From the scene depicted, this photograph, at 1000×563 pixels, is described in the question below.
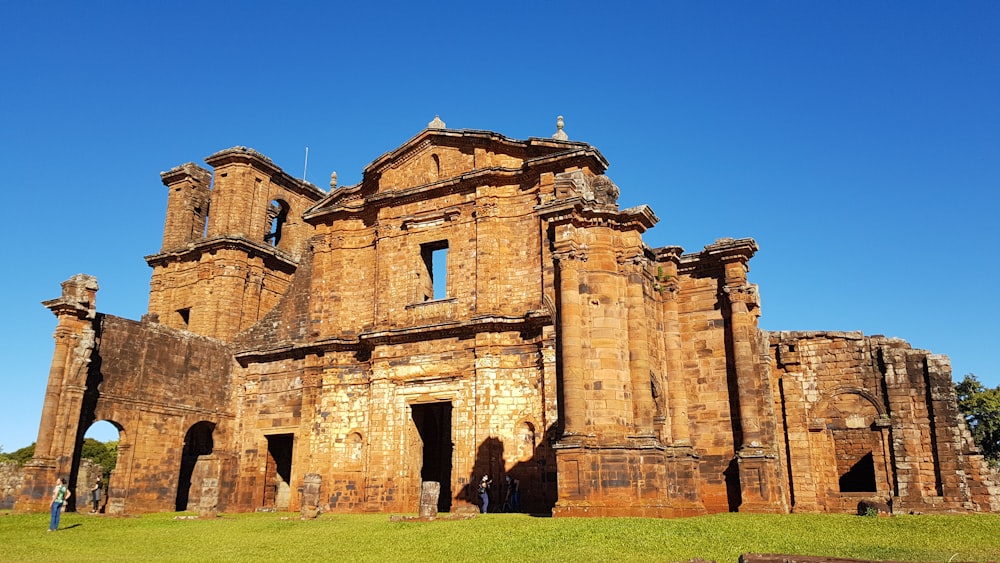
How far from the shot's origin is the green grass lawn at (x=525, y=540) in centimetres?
973

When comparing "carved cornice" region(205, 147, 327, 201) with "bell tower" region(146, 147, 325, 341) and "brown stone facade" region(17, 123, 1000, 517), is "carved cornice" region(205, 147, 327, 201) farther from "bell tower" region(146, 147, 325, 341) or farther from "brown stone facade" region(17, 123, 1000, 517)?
"brown stone facade" region(17, 123, 1000, 517)

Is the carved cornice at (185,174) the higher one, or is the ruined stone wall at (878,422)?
the carved cornice at (185,174)

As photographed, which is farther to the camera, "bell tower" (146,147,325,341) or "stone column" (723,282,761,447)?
"bell tower" (146,147,325,341)

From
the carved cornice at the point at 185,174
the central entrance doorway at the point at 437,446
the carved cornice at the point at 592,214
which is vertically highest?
the carved cornice at the point at 185,174

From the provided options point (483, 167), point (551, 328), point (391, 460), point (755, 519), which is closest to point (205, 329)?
point (391, 460)

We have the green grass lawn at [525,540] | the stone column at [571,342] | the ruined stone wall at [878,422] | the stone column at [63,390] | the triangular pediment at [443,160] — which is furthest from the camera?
the triangular pediment at [443,160]

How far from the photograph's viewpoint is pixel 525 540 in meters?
10.8

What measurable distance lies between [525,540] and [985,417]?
110 ft

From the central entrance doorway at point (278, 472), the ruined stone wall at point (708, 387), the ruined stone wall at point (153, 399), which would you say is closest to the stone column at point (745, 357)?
the ruined stone wall at point (708, 387)

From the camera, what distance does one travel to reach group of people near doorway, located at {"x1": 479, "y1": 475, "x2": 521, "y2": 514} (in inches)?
709

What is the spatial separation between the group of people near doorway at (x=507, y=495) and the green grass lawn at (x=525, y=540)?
3548 mm

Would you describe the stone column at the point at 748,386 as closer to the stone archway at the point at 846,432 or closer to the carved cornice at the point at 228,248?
the stone archway at the point at 846,432

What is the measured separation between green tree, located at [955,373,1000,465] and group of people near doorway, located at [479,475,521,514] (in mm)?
26747

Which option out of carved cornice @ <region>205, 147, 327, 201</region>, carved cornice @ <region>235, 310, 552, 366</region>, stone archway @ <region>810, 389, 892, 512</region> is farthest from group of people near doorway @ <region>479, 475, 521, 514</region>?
carved cornice @ <region>205, 147, 327, 201</region>
